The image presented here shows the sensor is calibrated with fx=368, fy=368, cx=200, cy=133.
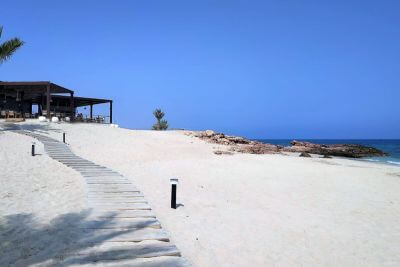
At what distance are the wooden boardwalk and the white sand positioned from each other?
0.37 meters

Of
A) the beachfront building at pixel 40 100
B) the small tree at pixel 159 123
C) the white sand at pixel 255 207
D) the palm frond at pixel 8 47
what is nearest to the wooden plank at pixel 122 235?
the white sand at pixel 255 207

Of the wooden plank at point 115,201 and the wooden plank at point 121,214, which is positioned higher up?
the wooden plank at point 115,201

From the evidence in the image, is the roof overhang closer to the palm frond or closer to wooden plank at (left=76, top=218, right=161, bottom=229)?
the palm frond

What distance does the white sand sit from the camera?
696 centimetres

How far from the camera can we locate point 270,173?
17.0 metres

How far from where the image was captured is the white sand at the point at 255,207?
696cm

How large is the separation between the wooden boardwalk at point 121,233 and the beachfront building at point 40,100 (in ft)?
81.9

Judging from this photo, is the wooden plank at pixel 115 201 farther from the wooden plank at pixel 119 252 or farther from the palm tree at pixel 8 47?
the palm tree at pixel 8 47

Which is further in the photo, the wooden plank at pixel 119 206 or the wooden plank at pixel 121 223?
the wooden plank at pixel 119 206

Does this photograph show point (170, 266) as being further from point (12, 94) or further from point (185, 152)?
point (12, 94)

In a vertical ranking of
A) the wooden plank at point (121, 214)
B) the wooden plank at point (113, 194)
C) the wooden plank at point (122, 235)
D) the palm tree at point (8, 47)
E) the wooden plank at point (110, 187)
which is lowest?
the wooden plank at point (122, 235)

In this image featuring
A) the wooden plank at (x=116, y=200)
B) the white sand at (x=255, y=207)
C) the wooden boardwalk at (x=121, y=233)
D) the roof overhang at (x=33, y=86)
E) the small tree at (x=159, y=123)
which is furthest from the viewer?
the small tree at (x=159, y=123)

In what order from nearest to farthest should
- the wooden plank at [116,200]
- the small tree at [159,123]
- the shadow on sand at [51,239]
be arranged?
the shadow on sand at [51,239], the wooden plank at [116,200], the small tree at [159,123]

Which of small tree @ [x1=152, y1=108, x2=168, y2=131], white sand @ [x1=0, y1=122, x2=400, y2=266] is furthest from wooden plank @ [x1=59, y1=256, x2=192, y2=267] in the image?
small tree @ [x1=152, y1=108, x2=168, y2=131]
